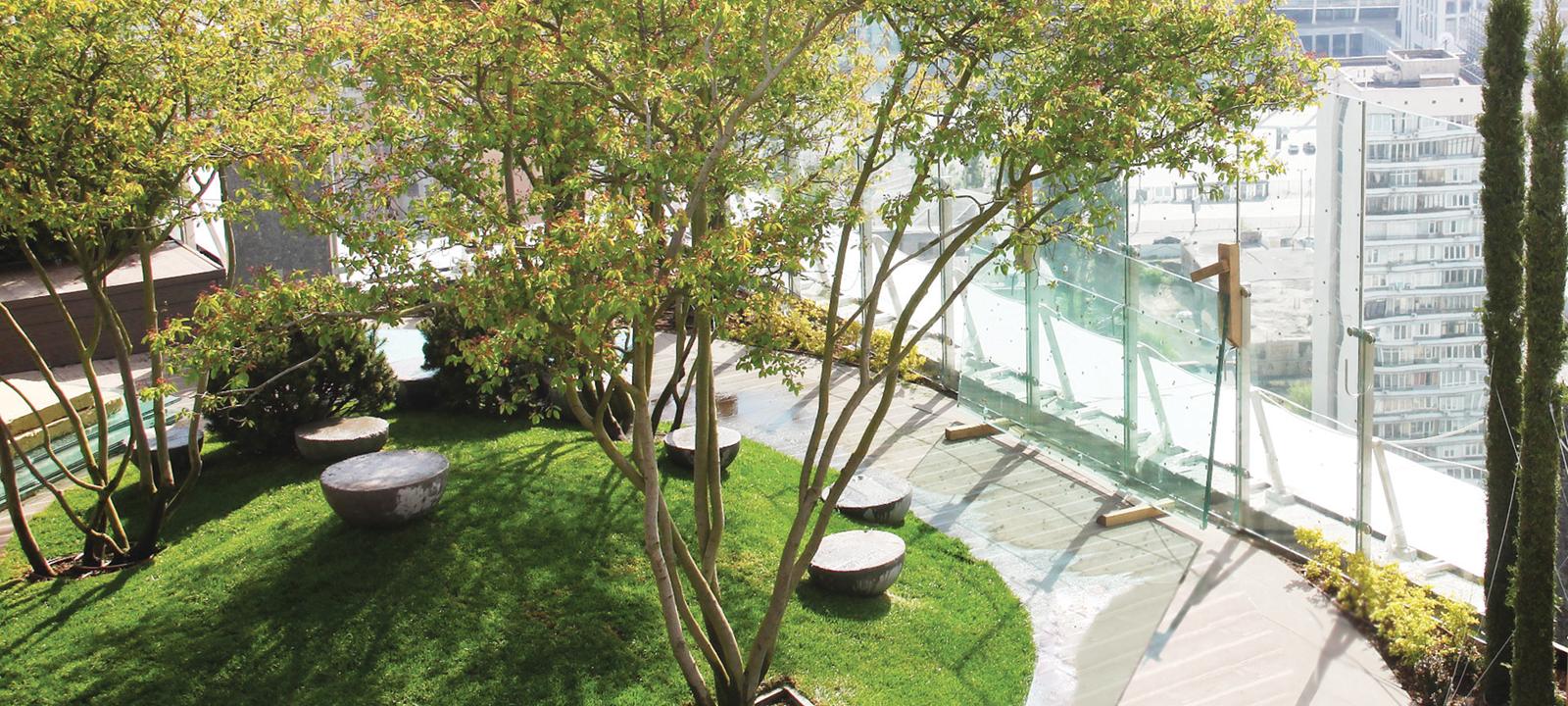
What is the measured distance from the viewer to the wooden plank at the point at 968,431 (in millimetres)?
11258

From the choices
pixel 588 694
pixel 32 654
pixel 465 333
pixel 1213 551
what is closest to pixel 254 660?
pixel 32 654

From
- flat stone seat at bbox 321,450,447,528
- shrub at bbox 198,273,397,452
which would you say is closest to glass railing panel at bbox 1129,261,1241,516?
flat stone seat at bbox 321,450,447,528

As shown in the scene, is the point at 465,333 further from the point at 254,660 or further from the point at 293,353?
the point at 254,660

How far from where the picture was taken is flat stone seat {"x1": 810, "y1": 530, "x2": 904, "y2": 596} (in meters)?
7.80

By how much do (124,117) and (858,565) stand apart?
485 centimetres

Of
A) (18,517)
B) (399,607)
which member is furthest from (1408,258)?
(18,517)

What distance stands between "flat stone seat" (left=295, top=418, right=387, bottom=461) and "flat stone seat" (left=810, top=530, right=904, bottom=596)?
357 cm

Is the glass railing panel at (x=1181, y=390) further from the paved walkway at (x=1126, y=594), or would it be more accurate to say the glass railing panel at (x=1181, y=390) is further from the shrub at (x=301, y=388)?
the shrub at (x=301, y=388)

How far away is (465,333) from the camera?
10.4m

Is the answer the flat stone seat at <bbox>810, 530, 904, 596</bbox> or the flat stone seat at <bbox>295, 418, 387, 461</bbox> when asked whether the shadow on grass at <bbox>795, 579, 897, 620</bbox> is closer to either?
the flat stone seat at <bbox>810, 530, 904, 596</bbox>

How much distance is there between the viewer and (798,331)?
10.0m

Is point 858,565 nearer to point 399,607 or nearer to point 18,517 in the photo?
point 399,607

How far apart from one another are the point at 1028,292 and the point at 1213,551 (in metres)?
2.98

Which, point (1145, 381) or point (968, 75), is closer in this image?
point (968, 75)
